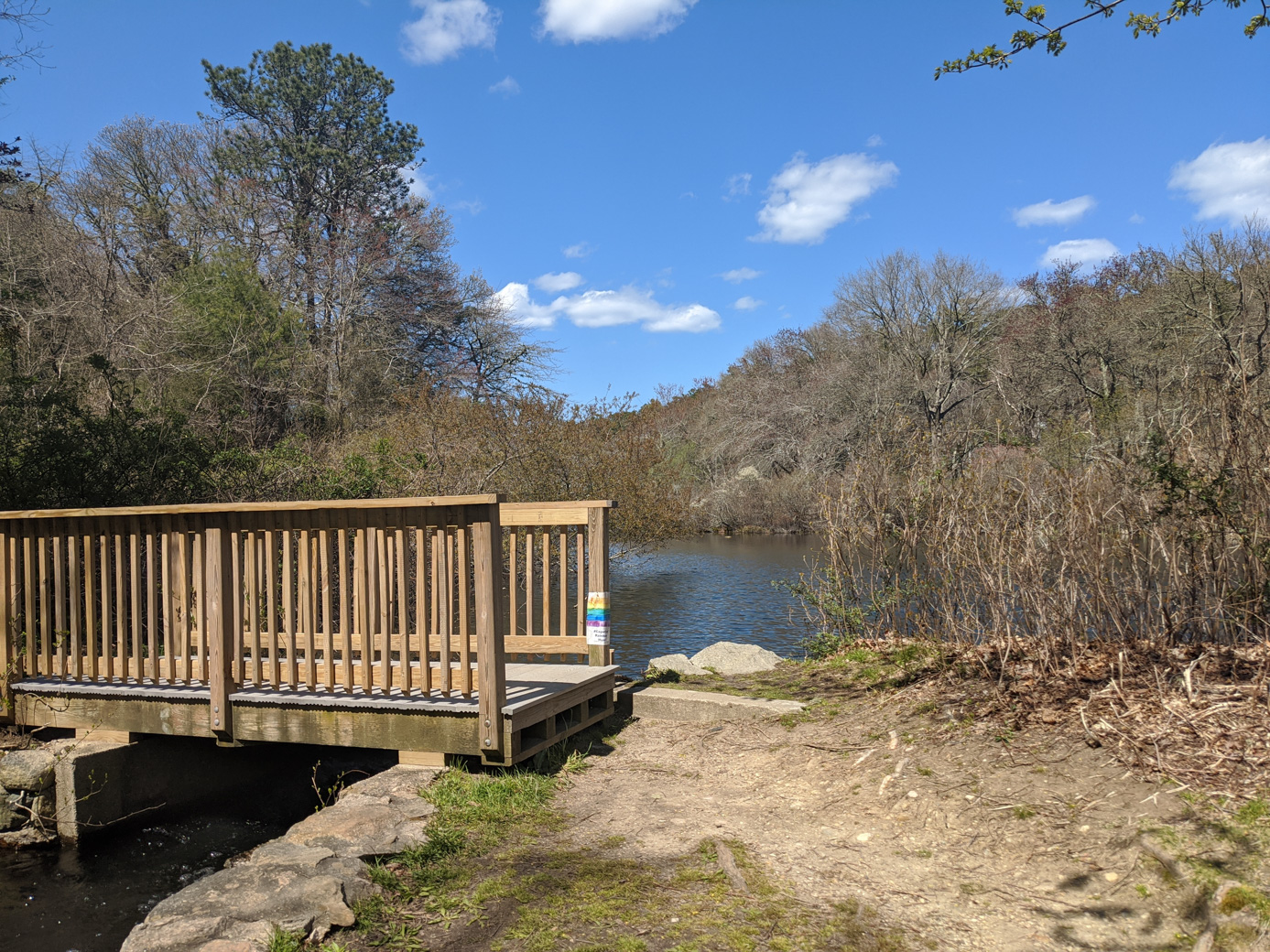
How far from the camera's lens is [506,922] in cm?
352

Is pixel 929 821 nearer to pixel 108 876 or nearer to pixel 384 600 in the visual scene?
pixel 384 600

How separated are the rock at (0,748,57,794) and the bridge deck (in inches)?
14.2

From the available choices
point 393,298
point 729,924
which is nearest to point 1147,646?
point 729,924

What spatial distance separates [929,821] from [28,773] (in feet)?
19.1

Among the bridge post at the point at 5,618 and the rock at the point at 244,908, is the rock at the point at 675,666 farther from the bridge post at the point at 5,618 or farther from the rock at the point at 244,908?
the bridge post at the point at 5,618

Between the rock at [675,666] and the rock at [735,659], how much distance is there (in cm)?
15

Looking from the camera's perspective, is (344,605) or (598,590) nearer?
(344,605)

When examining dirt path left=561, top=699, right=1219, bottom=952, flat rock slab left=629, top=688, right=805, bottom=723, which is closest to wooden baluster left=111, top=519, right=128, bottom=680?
dirt path left=561, top=699, right=1219, bottom=952

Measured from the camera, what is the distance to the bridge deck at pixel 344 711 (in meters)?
5.29

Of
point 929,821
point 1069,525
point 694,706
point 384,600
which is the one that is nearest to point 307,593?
point 384,600

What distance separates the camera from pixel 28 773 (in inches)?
231

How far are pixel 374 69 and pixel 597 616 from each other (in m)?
28.7

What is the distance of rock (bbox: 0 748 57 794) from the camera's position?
588 cm

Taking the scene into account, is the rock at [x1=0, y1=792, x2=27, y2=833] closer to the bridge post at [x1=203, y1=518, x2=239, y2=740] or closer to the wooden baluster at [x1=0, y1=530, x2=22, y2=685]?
the wooden baluster at [x1=0, y1=530, x2=22, y2=685]
